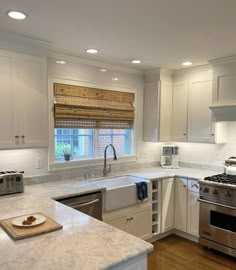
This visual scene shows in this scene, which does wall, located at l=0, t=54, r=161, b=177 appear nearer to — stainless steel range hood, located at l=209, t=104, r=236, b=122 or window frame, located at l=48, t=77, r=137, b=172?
window frame, located at l=48, t=77, r=137, b=172

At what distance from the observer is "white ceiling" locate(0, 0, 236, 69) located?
1838 mm

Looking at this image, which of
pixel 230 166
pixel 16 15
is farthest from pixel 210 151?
pixel 16 15

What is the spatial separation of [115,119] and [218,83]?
1.50 meters

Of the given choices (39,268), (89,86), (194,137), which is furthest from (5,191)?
(194,137)

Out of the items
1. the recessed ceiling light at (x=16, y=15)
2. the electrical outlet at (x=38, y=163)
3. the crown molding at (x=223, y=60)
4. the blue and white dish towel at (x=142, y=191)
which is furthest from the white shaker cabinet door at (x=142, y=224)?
the recessed ceiling light at (x=16, y=15)

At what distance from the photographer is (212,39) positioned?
2553mm

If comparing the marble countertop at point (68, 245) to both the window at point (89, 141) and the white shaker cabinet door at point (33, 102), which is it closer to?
the white shaker cabinet door at point (33, 102)

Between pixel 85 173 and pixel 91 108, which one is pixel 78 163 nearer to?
pixel 85 173

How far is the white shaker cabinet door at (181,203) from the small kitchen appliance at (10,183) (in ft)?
6.96

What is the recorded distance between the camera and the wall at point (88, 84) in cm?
285

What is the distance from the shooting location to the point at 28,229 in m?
1.60

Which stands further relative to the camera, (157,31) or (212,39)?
(212,39)

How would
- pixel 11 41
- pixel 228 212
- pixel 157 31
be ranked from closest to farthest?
pixel 157 31 → pixel 11 41 → pixel 228 212

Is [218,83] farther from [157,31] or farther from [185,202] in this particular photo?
[185,202]
